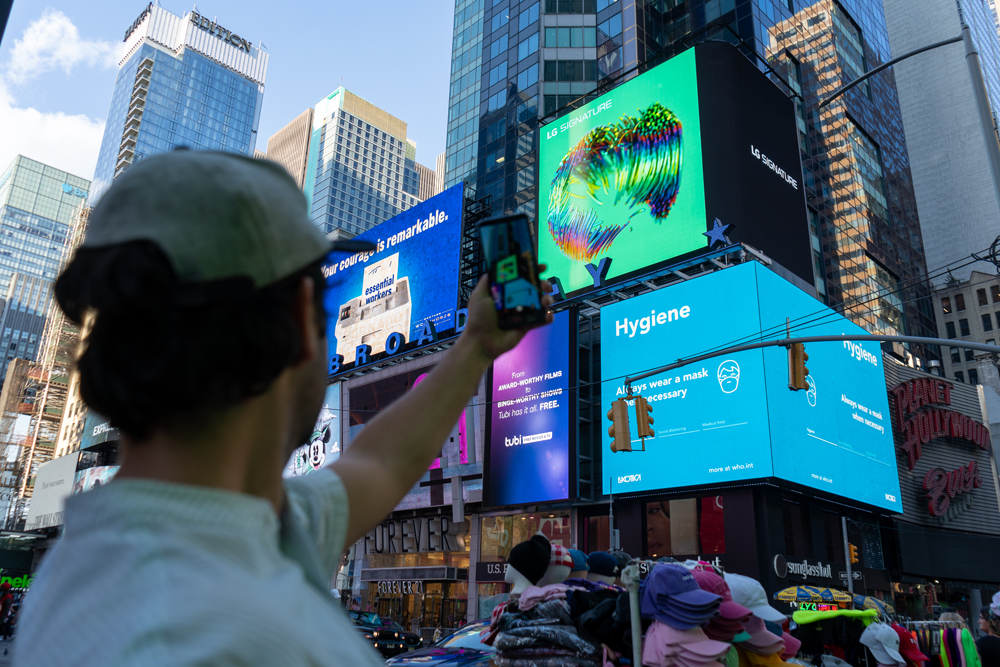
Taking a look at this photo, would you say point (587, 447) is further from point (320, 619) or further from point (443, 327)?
point (320, 619)

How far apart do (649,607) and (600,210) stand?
1177 inches

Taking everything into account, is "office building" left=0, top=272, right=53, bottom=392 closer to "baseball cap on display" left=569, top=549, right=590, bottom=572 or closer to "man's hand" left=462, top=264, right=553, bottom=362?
"baseball cap on display" left=569, top=549, right=590, bottom=572

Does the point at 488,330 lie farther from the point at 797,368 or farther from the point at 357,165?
the point at 357,165

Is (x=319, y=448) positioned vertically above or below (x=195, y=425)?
above

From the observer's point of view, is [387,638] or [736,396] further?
[736,396]

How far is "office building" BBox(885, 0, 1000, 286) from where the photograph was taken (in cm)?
8144

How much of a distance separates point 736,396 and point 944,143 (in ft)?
257

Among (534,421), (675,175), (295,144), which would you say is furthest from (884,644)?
(295,144)

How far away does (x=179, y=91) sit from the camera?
13488 cm

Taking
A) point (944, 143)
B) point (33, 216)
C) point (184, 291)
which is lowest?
point (184, 291)

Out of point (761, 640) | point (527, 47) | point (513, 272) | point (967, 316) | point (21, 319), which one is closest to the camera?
point (513, 272)

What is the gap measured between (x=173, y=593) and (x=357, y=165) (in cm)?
14717

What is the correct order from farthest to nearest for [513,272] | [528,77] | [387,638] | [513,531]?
[528,77] → [513,531] → [387,638] → [513,272]

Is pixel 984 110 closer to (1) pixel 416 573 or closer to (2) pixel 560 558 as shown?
(2) pixel 560 558
